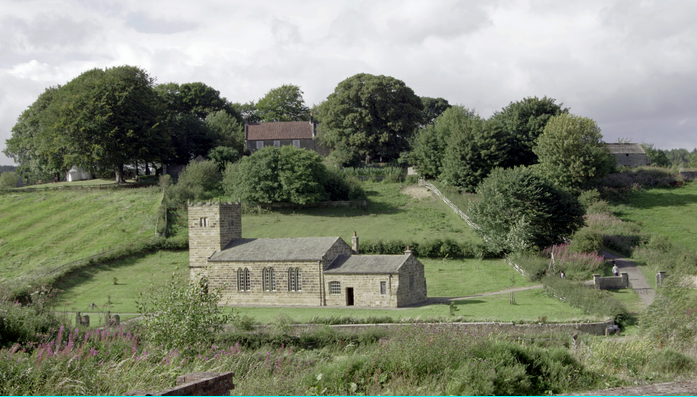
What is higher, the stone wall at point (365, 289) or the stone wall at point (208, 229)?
the stone wall at point (208, 229)

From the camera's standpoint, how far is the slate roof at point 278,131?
7931 centimetres

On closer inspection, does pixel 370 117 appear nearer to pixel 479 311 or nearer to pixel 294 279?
pixel 294 279

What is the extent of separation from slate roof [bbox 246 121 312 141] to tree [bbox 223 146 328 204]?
73.8ft

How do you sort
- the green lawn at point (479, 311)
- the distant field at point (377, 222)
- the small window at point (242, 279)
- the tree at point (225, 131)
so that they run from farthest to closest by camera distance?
1. the tree at point (225, 131)
2. the distant field at point (377, 222)
3. the small window at point (242, 279)
4. the green lawn at point (479, 311)

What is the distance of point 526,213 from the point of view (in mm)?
41375

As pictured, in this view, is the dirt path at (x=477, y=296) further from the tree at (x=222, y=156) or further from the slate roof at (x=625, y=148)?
the slate roof at (x=625, y=148)

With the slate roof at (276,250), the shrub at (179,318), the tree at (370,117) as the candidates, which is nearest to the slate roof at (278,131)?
the tree at (370,117)

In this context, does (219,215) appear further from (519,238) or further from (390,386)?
(390,386)

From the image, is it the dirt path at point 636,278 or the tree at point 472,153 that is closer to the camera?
the dirt path at point 636,278

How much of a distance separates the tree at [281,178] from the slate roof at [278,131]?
2251 centimetres

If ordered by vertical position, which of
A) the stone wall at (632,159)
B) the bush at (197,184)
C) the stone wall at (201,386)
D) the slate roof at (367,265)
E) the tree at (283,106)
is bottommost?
the slate roof at (367,265)

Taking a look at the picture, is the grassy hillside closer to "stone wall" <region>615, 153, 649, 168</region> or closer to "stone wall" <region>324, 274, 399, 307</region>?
"stone wall" <region>324, 274, 399, 307</region>

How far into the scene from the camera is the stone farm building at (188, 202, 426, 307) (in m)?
31.3

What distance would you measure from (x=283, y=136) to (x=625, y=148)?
152 ft
